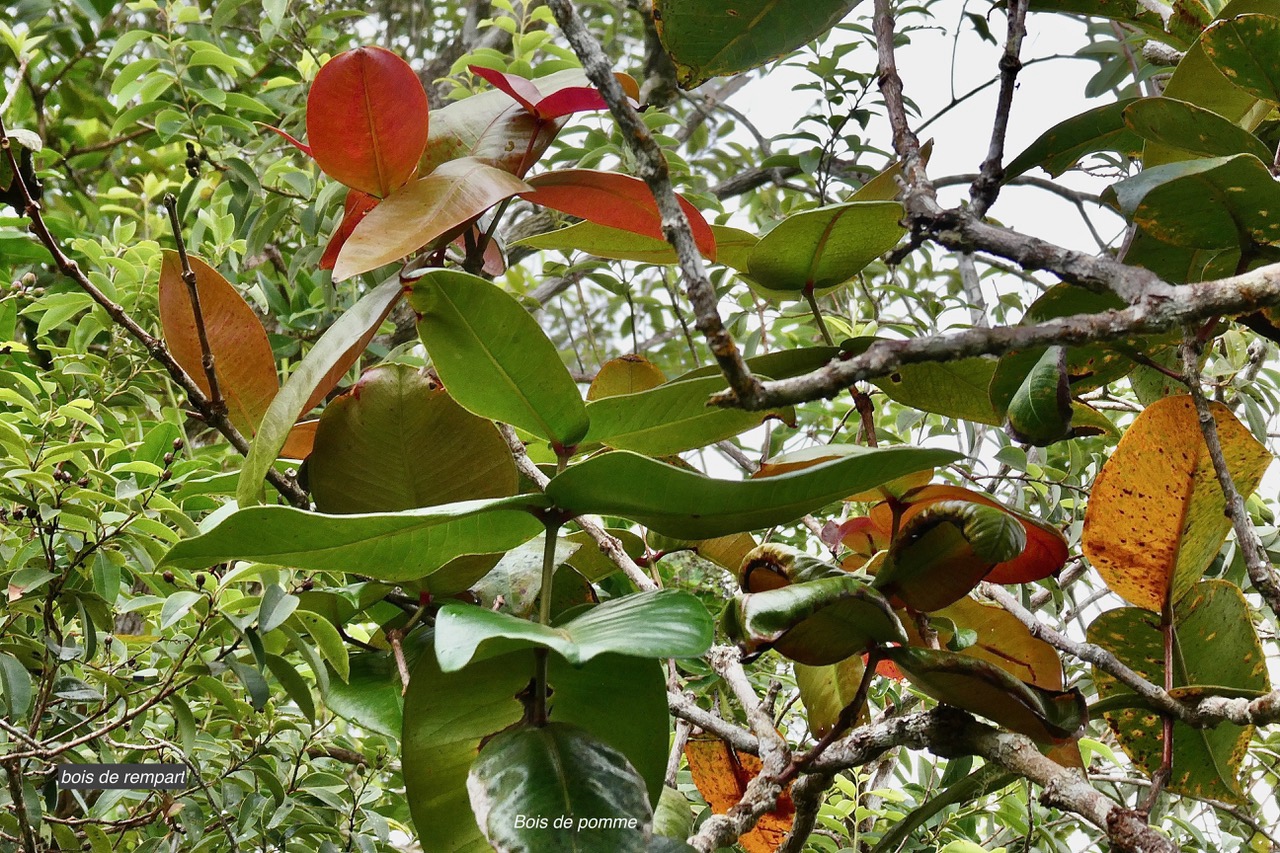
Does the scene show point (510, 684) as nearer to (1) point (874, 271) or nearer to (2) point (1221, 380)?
(2) point (1221, 380)

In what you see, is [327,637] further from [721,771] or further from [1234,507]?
[1234,507]

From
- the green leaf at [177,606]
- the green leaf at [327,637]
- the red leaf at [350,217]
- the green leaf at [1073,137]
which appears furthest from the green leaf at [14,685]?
the green leaf at [1073,137]

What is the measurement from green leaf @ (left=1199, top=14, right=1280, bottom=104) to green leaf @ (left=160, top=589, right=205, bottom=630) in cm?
65

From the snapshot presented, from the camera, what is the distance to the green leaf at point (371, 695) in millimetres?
469

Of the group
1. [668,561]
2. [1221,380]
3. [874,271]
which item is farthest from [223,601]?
[874,271]

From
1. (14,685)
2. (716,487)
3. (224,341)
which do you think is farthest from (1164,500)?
(14,685)

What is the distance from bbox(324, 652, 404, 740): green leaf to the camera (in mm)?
469

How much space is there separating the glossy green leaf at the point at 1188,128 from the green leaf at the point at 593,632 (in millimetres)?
307

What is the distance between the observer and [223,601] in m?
0.71

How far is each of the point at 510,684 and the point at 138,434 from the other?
Result: 2.84 feet

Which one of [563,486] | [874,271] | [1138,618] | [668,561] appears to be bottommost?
[668,561]

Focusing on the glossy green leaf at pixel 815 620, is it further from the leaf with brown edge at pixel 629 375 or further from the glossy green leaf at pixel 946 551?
the leaf with brown edge at pixel 629 375

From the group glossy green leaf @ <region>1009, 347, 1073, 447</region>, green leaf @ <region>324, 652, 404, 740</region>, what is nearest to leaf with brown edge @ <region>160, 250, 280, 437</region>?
green leaf @ <region>324, 652, 404, 740</region>

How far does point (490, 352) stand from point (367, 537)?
87 mm
